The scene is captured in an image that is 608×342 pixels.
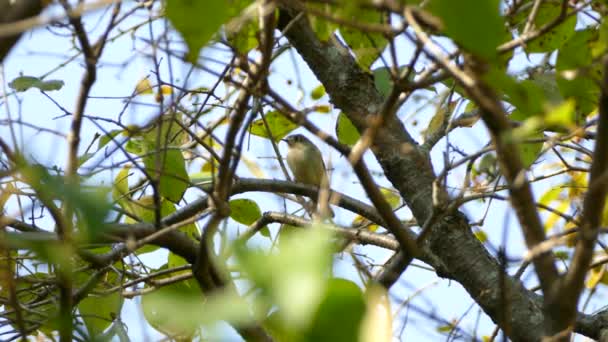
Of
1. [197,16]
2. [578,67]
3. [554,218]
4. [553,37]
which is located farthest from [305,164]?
[197,16]

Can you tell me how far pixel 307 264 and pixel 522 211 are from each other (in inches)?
28.7

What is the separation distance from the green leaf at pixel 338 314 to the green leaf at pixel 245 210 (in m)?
2.10

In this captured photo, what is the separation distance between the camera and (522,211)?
56.2 inches

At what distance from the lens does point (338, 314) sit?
82cm

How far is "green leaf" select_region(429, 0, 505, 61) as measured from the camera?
1.02 metres

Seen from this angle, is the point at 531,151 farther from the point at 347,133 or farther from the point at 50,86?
the point at 50,86

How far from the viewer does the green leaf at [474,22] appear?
3.34ft

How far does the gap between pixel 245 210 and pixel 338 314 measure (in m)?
2.15

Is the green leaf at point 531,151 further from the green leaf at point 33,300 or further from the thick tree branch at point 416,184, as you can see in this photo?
the green leaf at point 33,300

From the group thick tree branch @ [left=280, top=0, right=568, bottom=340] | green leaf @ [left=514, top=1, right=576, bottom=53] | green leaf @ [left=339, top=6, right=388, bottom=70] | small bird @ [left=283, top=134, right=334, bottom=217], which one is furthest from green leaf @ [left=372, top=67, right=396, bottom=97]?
small bird @ [left=283, top=134, right=334, bottom=217]

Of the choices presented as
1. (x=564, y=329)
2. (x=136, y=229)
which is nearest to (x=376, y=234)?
(x=136, y=229)

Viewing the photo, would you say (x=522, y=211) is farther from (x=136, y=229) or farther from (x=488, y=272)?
(x=488, y=272)

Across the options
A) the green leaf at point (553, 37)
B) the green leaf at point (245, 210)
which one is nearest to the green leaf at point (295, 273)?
the green leaf at point (553, 37)

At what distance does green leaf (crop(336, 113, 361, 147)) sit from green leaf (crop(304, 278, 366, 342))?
6.95 ft
